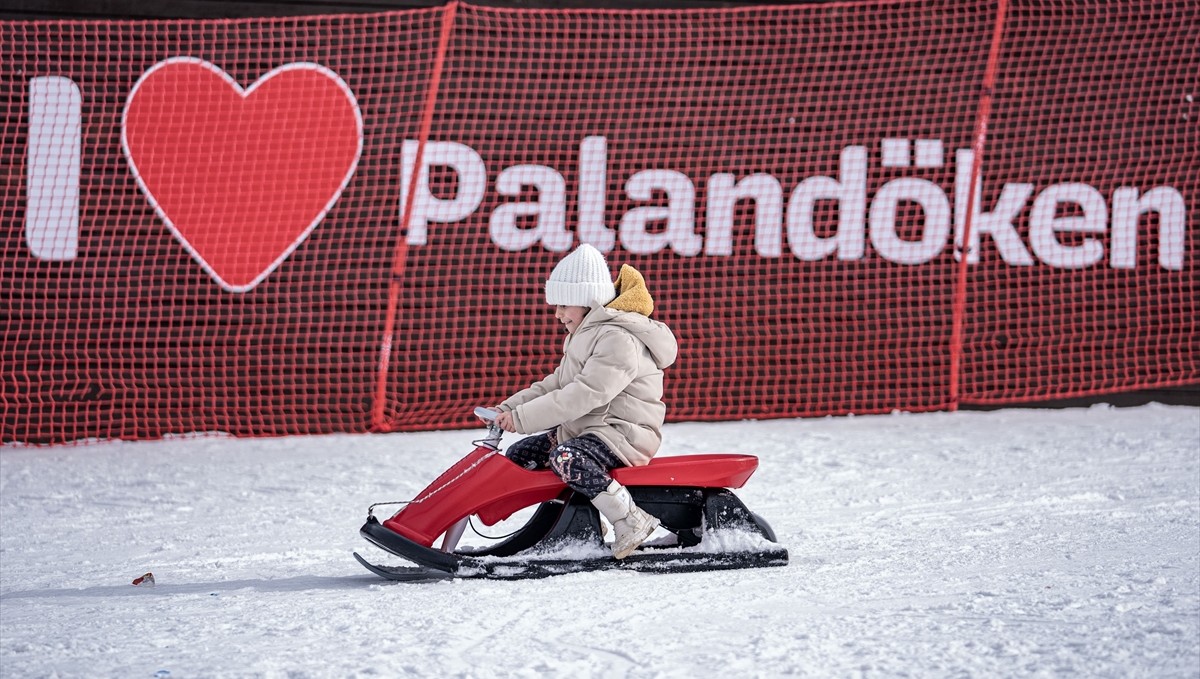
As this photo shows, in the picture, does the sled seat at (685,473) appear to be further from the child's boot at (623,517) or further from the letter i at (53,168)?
the letter i at (53,168)

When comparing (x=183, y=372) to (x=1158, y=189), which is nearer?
(x=183, y=372)

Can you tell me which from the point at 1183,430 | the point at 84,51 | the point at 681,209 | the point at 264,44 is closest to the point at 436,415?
the point at 681,209

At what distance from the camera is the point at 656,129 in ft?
25.2

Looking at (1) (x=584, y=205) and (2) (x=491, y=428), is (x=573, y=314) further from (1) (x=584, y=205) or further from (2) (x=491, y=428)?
(1) (x=584, y=205)

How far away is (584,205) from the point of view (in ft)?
24.9

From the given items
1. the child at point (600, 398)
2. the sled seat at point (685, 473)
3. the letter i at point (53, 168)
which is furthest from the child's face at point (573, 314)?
the letter i at point (53, 168)

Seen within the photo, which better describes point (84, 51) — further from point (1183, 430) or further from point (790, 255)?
point (1183, 430)

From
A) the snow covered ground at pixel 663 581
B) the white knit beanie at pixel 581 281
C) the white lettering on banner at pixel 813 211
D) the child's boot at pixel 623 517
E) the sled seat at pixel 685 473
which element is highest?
the white lettering on banner at pixel 813 211

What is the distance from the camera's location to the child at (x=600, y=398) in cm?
378

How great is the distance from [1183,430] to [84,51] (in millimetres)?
6839

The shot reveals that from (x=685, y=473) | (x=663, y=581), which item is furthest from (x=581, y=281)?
(x=663, y=581)

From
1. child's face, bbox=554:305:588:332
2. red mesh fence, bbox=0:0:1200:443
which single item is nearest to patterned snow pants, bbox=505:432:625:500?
child's face, bbox=554:305:588:332

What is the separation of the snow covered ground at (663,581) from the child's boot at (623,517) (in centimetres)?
11

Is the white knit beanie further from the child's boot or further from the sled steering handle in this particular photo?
the child's boot
